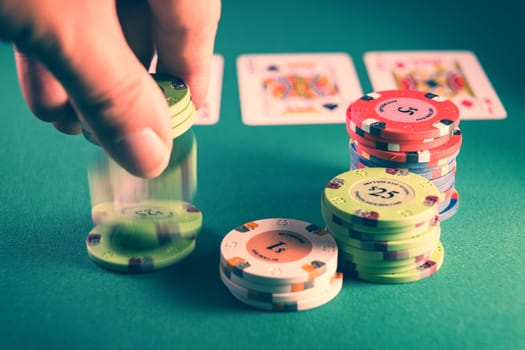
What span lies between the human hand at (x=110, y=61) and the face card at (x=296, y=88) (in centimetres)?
74

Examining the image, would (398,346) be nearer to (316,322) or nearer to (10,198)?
(316,322)

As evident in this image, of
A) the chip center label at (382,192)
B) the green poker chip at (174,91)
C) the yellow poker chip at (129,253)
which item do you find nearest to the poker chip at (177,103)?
the green poker chip at (174,91)

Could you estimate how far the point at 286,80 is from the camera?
2875 mm

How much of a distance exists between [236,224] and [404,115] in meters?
0.53

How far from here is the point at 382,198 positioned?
75.8 inches

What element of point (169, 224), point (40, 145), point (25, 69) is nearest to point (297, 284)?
point (169, 224)

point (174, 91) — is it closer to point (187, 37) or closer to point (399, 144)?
point (187, 37)

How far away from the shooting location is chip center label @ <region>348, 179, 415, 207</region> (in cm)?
191

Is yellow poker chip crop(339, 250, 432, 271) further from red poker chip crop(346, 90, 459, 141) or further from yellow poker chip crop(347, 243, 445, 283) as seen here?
red poker chip crop(346, 90, 459, 141)

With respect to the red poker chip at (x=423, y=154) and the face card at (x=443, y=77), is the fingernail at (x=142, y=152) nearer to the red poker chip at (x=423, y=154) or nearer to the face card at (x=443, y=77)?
the red poker chip at (x=423, y=154)

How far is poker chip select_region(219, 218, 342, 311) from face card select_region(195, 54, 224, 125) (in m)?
0.76

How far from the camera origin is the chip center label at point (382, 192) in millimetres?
1912

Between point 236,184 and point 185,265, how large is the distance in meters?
0.38

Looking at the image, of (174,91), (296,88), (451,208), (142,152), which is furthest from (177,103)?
(296,88)
